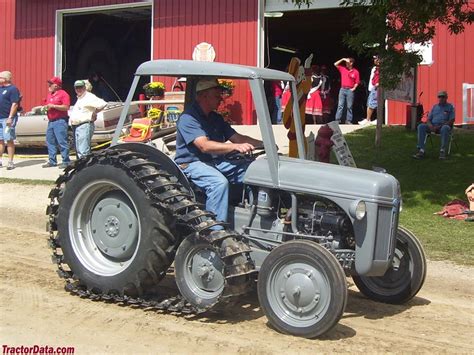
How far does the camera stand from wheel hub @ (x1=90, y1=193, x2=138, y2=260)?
17.5 feet

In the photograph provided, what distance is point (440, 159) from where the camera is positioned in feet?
40.2

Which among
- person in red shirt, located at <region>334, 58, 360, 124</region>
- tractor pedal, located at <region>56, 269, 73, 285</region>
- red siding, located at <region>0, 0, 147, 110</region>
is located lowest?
tractor pedal, located at <region>56, 269, 73, 285</region>

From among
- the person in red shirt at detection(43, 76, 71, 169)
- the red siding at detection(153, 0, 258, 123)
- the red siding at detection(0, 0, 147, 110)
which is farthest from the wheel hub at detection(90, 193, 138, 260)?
the red siding at detection(0, 0, 147, 110)

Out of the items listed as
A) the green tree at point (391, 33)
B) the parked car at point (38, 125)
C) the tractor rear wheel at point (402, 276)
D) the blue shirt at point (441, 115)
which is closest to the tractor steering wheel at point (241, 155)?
the tractor rear wheel at point (402, 276)

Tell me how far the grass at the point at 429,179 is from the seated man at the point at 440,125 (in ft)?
0.72

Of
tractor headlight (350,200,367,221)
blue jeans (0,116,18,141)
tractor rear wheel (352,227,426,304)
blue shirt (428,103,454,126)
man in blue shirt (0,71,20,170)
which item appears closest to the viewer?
tractor headlight (350,200,367,221)

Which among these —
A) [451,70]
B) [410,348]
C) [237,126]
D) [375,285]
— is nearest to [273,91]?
[237,126]

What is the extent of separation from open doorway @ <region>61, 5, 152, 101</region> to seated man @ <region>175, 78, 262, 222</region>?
16883mm

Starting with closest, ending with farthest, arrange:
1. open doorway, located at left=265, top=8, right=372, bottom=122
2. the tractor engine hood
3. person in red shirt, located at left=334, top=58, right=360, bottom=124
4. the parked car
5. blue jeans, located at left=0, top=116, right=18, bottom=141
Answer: the tractor engine hood
blue jeans, located at left=0, top=116, right=18, bottom=141
the parked car
person in red shirt, located at left=334, top=58, right=360, bottom=124
open doorway, located at left=265, top=8, right=372, bottom=122

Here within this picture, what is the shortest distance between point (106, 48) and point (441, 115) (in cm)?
1639

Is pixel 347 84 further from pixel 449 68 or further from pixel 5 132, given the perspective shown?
pixel 5 132

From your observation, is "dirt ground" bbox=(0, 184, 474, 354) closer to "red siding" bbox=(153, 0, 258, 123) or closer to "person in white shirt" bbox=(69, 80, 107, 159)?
"person in white shirt" bbox=(69, 80, 107, 159)

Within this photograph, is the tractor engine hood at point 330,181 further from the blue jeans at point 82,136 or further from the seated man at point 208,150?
the blue jeans at point 82,136

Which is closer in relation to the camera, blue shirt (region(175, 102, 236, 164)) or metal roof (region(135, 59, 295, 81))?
metal roof (region(135, 59, 295, 81))
